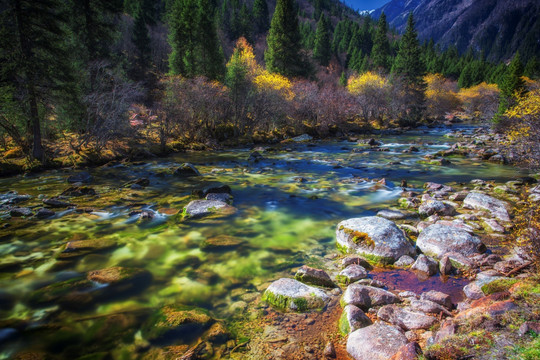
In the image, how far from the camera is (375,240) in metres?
6.21

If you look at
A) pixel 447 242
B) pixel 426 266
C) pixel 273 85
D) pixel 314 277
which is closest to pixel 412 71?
pixel 273 85

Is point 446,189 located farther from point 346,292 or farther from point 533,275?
point 346,292

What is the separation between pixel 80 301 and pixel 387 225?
260 inches

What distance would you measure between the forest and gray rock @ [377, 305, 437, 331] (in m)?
10.4

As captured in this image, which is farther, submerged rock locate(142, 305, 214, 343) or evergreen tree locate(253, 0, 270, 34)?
evergreen tree locate(253, 0, 270, 34)

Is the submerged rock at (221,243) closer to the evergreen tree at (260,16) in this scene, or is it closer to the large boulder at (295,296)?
the large boulder at (295,296)

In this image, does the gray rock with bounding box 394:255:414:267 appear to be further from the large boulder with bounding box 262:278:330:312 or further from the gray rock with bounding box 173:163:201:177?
the gray rock with bounding box 173:163:201:177

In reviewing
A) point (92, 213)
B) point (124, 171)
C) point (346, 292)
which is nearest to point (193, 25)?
point (124, 171)

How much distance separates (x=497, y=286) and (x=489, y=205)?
551 centimetres

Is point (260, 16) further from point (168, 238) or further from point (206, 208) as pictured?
point (168, 238)

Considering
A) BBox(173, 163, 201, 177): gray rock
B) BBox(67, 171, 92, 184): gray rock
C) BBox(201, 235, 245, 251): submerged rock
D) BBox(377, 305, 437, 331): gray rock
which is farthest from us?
BBox(173, 163, 201, 177): gray rock

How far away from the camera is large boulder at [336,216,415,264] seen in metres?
6.00

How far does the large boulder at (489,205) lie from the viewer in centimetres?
813

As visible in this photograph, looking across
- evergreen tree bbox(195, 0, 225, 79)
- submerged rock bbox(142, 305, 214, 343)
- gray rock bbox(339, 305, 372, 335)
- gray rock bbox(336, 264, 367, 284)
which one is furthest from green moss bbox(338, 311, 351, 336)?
evergreen tree bbox(195, 0, 225, 79)
